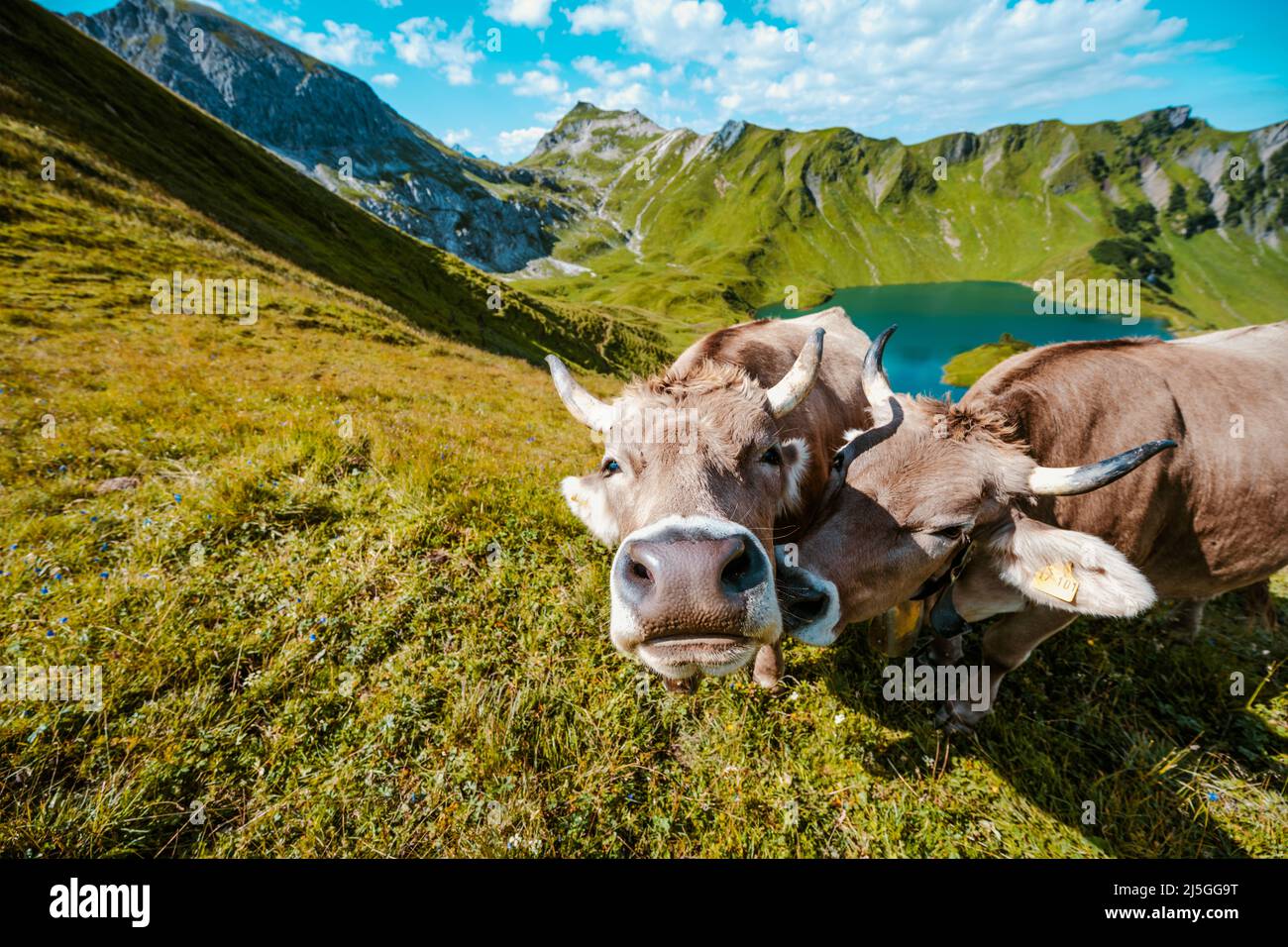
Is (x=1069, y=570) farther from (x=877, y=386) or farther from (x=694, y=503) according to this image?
(x=694, y=503)

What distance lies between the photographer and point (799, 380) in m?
4.07

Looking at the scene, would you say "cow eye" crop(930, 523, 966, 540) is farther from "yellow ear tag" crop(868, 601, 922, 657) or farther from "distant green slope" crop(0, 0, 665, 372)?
"distant green slope" crop(0, 0, 665, 372)

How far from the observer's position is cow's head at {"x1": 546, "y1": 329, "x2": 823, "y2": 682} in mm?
2730

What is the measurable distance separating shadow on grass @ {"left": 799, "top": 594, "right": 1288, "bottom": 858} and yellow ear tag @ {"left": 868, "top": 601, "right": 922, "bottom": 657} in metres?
0.27

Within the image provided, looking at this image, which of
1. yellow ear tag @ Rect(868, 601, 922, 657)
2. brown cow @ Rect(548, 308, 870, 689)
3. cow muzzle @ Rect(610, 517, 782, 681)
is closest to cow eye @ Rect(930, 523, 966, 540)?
yellow ear tag @ Rect(868, 601, 922, 657)

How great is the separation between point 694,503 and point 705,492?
147mm

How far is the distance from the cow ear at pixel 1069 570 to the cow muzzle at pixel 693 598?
234cm

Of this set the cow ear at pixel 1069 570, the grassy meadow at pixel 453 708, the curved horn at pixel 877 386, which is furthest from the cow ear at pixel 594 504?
the cow ear at pixel 1069 570

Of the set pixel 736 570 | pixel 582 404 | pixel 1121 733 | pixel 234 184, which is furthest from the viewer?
pixel 234 184

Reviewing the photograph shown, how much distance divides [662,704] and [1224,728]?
226 inches

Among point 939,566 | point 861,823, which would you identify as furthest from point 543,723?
point 939,566

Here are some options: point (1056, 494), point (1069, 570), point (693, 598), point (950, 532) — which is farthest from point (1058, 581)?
point (693, 598)

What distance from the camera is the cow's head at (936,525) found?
3.54 metres
